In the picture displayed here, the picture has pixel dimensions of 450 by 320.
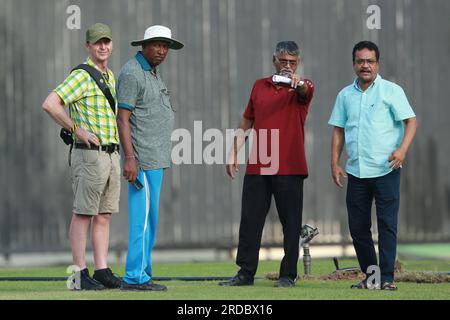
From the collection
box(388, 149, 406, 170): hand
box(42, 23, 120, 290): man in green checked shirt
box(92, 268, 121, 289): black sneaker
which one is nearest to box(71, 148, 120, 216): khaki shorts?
box(42, 23, 120, 290): man in green checked shirt

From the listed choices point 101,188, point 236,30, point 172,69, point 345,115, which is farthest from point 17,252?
point 345,115

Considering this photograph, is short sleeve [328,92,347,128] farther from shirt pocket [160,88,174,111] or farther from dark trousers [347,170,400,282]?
shirt pocket [160,88,174,111]

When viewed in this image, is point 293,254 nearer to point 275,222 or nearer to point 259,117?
point 259,117

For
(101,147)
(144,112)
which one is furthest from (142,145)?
(101,147)

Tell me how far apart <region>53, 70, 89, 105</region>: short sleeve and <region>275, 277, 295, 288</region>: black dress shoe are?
1.77 m

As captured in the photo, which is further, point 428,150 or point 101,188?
point 428,150

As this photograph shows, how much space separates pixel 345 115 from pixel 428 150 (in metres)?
3.97

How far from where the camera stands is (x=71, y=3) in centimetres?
1049

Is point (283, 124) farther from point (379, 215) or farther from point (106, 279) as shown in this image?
point (106, 279)

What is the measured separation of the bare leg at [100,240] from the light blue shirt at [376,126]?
1.65 meters

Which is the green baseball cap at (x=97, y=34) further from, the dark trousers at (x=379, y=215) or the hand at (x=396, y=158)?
the hand at (x=396, y=158)

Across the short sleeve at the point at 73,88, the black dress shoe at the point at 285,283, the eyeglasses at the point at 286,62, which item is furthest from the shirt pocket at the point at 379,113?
the short sleeve at the point at 73,88

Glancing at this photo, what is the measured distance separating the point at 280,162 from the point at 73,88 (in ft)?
4.78

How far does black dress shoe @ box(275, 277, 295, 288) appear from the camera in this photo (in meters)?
7.11
